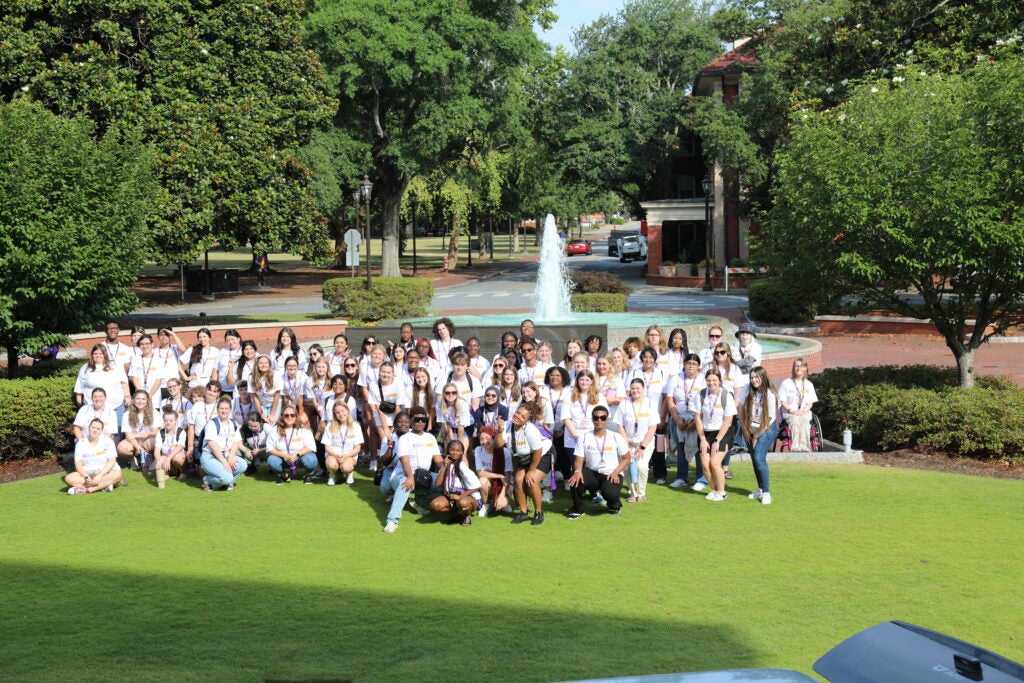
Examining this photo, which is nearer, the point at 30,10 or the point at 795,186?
the point at 795,186

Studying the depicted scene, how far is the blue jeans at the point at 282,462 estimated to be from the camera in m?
13.6

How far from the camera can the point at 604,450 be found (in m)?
11.6

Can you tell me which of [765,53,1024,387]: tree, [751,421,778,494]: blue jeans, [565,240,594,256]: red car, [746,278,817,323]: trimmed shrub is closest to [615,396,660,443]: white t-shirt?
[751,421,778,494]: blue jeans

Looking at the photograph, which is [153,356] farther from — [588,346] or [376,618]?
[376,618]

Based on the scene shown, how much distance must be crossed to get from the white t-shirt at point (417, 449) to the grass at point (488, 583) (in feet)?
2.12

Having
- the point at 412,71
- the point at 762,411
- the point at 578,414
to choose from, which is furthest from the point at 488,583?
the point at 412,71

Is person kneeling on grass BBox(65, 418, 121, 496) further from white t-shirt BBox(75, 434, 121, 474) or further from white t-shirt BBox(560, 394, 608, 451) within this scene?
white t-shirt BBox(560, 394, 608, 451)

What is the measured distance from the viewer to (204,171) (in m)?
28.5

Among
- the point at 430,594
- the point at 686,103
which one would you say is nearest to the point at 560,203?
the point at 686,103

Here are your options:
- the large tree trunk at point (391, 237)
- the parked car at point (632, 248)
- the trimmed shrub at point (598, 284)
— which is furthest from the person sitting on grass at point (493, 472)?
the parked car at point (632, 248)

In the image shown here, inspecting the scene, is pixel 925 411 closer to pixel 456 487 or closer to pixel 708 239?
pixel 456 487

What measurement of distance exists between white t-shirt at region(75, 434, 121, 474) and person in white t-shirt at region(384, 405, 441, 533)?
4.05 m

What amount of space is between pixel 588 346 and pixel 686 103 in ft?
169

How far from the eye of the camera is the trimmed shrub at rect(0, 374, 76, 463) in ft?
50.5
